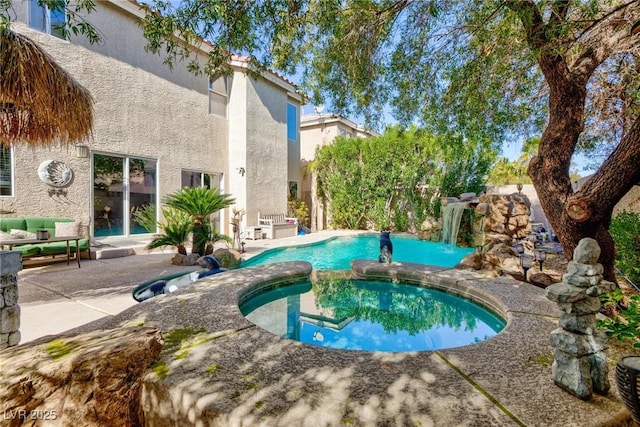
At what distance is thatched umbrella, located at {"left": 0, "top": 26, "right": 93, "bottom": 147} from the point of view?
411 centimetres

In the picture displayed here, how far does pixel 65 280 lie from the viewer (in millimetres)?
5809

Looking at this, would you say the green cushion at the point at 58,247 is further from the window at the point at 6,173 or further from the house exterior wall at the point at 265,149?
the house exterior wall at the point at 265,149

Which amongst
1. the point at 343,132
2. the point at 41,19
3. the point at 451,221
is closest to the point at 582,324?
the point at 451,221

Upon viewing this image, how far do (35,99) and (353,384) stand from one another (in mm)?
5812

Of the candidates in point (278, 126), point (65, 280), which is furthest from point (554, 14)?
point (278, 126)

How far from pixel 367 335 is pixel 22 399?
138 inches

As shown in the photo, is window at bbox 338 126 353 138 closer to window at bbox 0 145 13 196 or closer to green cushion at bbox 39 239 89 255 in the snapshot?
green cushion at bbox 39 239 89 255

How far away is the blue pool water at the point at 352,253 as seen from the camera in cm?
971

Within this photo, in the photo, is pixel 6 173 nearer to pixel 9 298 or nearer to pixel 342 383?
pixel 9 298

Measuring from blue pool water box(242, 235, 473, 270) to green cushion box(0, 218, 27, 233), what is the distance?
210 inches

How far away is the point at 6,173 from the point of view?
7.43 m

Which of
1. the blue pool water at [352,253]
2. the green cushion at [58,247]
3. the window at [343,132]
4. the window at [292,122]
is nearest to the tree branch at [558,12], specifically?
the blue pool water at [352,253]

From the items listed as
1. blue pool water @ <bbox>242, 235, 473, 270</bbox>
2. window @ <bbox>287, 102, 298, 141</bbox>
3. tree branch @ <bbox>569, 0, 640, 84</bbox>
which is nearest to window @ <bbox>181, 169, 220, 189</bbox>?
blue pool water @ <bbox>242, 235, 473, 270</bbox>

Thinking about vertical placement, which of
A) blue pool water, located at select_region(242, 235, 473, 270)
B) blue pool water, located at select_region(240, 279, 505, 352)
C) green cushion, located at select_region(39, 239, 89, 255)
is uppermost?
green cushion, located at select_region(39, 239, 89, 255)
